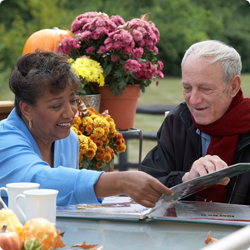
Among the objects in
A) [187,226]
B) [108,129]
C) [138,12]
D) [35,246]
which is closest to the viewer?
[35,246]

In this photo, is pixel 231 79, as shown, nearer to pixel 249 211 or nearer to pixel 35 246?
pixel 249 211

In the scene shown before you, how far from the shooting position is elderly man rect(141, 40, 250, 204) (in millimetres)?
1922

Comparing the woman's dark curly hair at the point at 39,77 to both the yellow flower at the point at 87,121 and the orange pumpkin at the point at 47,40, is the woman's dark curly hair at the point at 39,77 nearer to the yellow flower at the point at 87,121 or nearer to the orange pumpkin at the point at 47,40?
the yellow flower at the point at 87,121

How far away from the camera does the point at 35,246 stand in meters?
0.95

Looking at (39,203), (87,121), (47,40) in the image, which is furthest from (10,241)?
(47,40)

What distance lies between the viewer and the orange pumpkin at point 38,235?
0.94m

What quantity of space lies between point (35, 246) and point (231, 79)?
1282 mm

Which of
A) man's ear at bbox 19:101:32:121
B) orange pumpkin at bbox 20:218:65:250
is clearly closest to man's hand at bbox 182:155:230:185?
man's ear at bbox 19:101:32:121

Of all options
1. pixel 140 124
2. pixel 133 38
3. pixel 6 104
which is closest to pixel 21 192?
pixel 6 104

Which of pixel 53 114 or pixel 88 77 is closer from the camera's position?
pixel 53 114

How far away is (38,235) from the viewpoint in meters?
0.95

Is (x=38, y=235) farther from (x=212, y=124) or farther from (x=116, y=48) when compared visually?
(x=116, y=48)

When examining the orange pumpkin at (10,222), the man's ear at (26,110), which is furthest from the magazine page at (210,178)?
the man's ear at (26,110)

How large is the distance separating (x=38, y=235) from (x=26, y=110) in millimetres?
905
